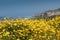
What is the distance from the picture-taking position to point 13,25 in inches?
388

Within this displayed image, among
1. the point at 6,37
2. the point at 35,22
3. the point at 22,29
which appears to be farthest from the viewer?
the point at 35,22

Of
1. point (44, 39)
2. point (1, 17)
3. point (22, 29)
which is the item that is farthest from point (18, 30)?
point (1, 17)

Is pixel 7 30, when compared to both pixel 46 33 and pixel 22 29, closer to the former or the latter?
pixel 22 29

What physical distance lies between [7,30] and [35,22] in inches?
41.7

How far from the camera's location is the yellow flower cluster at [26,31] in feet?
29.7

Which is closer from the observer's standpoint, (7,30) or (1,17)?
(7,30)

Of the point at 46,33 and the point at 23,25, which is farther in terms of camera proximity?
the point at 23,25

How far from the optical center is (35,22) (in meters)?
10.3

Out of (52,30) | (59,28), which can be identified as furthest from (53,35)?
(59,28)

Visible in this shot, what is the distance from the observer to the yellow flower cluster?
29.7ft

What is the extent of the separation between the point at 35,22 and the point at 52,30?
→ 1.13 meters

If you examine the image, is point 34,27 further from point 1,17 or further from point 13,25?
point 1,17

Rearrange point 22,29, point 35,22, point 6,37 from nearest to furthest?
point 6,37 < point 22,29 < point 35,22

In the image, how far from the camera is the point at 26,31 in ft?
30.6
